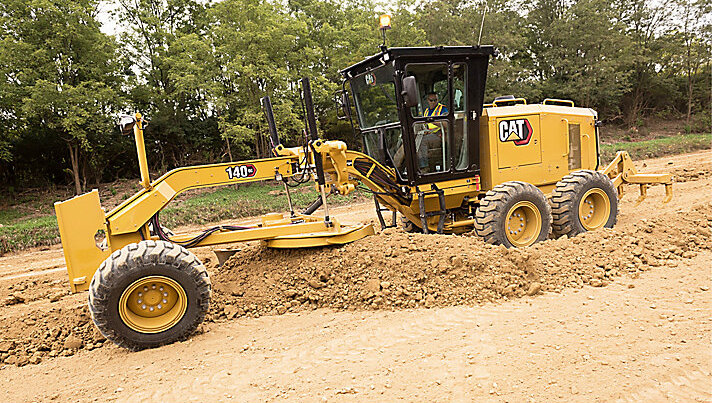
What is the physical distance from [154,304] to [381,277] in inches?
86.3

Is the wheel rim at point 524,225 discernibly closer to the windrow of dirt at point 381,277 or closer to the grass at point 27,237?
the windrow of dirt at point 381,277

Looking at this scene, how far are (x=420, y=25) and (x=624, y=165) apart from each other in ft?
61.6

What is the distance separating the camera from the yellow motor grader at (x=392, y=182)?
4258 millimetres

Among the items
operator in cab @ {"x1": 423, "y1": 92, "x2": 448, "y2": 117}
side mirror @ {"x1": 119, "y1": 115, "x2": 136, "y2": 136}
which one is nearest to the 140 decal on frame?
side mirror @ {"x1": 119, "y1": 115, "x2": 136, "y2": 136}

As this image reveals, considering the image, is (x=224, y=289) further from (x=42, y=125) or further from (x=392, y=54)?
Result: (x=42, y=125)

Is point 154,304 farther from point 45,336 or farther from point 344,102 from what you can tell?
point 344,102

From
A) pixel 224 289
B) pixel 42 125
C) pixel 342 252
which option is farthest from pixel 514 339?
pixel 42 125

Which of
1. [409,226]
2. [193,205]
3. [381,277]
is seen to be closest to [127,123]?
[381,277]

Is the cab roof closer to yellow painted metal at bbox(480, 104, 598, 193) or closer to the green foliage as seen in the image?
yellow painted metal at bbox(480, 104, 598, 193)

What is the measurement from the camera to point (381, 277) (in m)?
5.06

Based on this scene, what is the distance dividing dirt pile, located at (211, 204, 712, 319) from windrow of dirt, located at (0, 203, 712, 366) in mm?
10

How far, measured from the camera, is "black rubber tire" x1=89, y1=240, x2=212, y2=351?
4.02m

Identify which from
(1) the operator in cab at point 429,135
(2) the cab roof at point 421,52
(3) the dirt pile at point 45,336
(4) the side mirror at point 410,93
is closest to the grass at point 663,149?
(2) the cab roof at point 421,52

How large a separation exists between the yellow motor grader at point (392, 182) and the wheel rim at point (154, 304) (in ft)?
0.03
